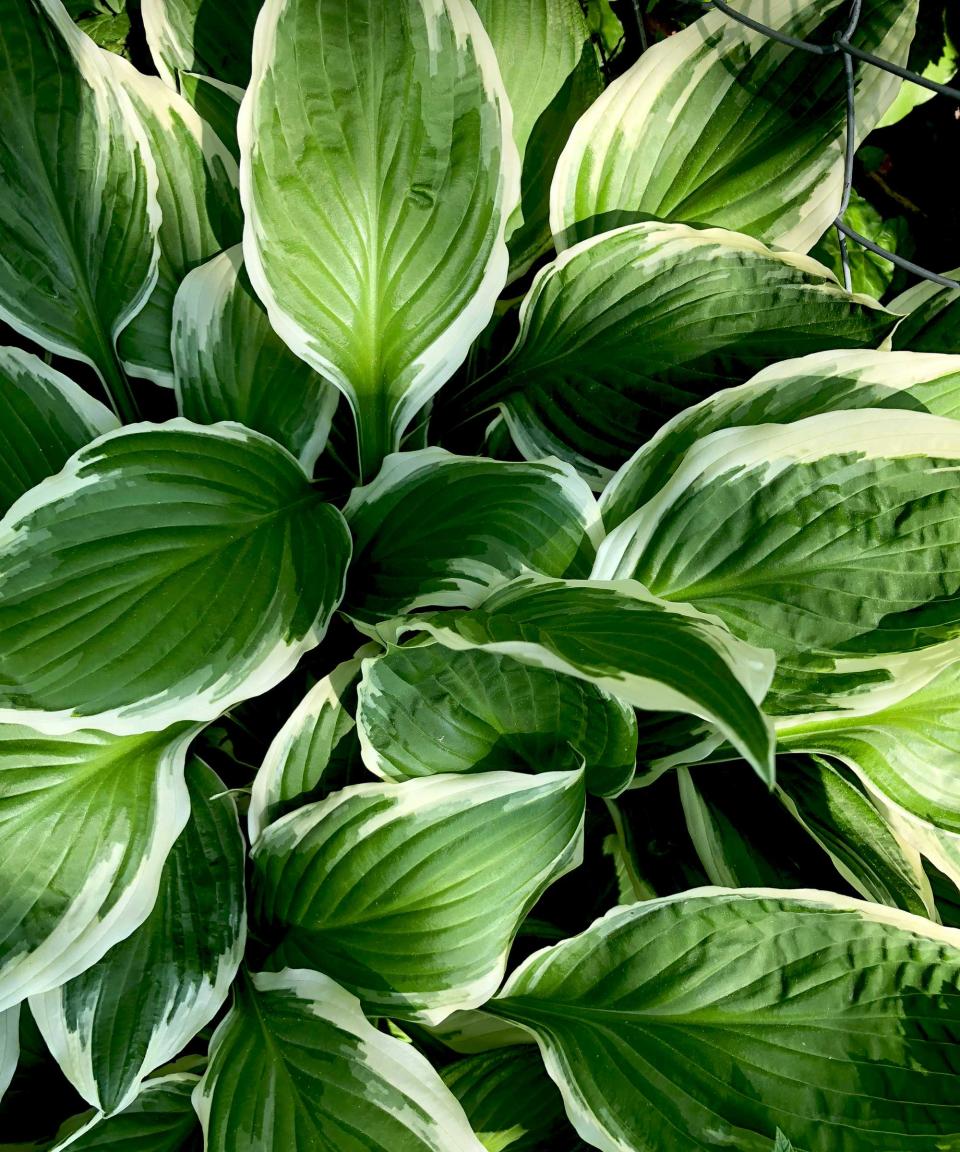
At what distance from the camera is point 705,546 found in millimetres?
631

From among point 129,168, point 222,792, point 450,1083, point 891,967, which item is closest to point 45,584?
point 222,792

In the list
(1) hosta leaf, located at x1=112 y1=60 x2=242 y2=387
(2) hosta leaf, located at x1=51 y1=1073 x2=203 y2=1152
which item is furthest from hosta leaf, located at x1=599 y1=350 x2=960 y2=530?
(2) hosta leaf, located at x1=51 y1=1073 x2=203 y2=1152

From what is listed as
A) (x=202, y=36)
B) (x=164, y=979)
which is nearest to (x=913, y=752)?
(x=164, y=979)

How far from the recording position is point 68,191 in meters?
0.70

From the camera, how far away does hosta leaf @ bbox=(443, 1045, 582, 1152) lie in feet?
2.26

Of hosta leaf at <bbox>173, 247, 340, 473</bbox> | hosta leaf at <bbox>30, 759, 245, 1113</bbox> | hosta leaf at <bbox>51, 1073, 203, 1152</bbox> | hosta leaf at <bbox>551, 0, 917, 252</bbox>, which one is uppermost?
hosta leaf at <bbox>551, 0, 917, 252</bbox>

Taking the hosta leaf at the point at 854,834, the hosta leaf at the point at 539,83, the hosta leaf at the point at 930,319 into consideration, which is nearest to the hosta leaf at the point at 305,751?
the hosta leaf at the point at 854,834

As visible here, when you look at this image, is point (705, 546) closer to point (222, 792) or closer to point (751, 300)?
point (751, 300)

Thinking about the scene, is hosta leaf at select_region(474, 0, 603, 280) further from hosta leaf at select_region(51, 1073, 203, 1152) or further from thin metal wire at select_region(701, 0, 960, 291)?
hosta leaf at select_region(51, 1073, 203, 1152)

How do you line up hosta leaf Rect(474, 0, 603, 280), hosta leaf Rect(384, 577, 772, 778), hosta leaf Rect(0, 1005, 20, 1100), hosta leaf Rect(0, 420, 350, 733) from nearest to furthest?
hosta leaf Rect(384, 577, 772, 778)
hosta leaf Rect(0, 420, 350, 733)
hosta leaf Rect(0, 1005, 20, 1100)
hosta leaf Rect(474, 0, 603, 280)

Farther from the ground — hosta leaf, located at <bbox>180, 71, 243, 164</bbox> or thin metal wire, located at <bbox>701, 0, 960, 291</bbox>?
hosta leaf, located at <bbox>180, 71, 243, 164</bbox>

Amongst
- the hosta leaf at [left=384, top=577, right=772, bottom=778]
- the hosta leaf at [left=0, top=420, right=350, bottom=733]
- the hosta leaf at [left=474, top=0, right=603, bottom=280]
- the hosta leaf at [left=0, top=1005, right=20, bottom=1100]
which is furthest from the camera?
the hosta leaf at [left=474, top=0, right=603, bottom=280]

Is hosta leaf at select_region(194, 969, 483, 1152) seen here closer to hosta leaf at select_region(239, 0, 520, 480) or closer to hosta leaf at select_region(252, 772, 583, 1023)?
hosta leaf at select_region(252, 772, 583, 1023)

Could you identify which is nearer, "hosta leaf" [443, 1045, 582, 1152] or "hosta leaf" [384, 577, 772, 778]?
"hosta leaf" [384, 577, 772, 778]
